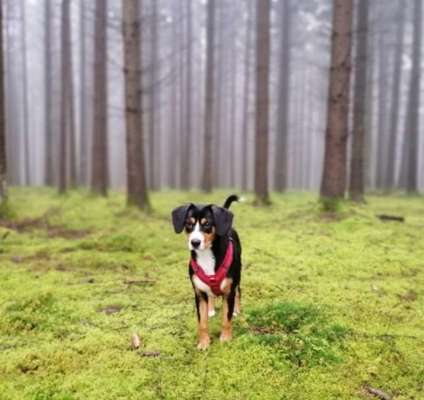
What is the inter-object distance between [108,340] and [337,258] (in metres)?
4.31

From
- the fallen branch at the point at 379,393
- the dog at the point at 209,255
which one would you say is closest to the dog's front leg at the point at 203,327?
the dog at the point at 209,255

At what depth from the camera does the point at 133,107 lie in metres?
12.6

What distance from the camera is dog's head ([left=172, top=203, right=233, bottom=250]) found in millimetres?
3865

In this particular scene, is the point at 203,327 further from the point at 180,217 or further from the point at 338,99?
the point at 338,99

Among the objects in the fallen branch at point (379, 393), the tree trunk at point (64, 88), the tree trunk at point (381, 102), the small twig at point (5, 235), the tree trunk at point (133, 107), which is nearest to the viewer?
the fallen branch at point (379, 393)

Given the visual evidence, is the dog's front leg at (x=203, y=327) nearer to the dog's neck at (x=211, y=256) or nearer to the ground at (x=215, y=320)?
the ground at (x=215, y=320)

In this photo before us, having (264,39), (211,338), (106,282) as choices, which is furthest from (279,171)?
(211,338)

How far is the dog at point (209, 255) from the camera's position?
154 inches

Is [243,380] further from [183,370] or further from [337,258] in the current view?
[337,258]

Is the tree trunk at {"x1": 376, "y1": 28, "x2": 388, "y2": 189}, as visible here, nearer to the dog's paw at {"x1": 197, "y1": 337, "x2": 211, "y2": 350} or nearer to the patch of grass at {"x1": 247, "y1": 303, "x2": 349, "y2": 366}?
the patch of grass at {"x1": 247, "y1": 303, "x2": 349, "y2": 366}

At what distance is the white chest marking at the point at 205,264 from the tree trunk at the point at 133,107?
29.3 feet

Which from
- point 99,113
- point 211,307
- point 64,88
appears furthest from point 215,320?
point 64,88

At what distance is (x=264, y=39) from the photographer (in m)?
14.6

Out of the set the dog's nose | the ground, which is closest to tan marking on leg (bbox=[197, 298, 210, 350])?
the ground
